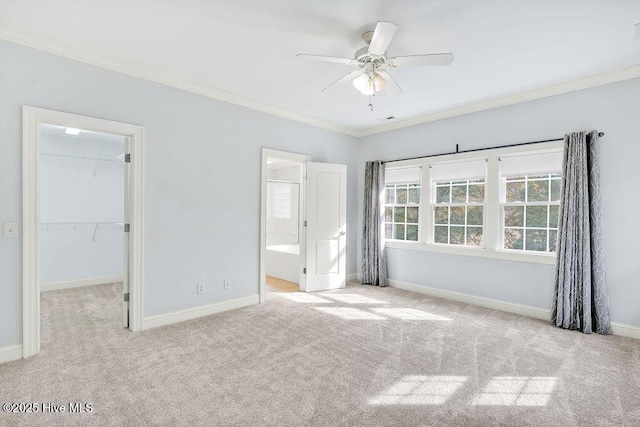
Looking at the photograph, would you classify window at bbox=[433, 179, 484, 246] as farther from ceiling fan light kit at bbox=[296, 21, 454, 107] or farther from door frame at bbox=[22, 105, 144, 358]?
door frame at bbox=[22, 105, 144, 358]

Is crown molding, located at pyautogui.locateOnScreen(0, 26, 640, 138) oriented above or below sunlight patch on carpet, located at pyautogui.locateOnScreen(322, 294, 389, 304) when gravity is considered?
above

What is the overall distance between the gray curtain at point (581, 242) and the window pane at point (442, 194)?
146 centimetres

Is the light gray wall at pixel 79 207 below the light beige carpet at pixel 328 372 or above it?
above

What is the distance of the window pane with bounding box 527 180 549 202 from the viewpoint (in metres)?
3.87

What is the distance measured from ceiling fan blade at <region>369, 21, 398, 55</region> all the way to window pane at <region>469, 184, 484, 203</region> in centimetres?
279

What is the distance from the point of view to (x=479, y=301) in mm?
4348

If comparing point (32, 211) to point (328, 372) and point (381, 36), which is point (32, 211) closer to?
point (328, 372)

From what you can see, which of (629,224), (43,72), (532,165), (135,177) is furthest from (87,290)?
(629,224)

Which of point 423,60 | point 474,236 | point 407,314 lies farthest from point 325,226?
point 423,60

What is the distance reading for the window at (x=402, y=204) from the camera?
16.9ft

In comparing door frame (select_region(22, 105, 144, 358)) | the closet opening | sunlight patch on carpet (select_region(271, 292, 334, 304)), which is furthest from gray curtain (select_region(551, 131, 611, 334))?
door frame (select_region(22, 105, 144, 358))

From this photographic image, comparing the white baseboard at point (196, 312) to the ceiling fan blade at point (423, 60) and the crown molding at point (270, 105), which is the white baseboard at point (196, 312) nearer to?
the crown molding at point (270, 105)

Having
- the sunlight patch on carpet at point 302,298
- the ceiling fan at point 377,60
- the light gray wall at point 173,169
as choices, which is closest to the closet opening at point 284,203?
the sunlight patch on carpet at point 302,298

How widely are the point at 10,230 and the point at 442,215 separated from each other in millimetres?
4917
